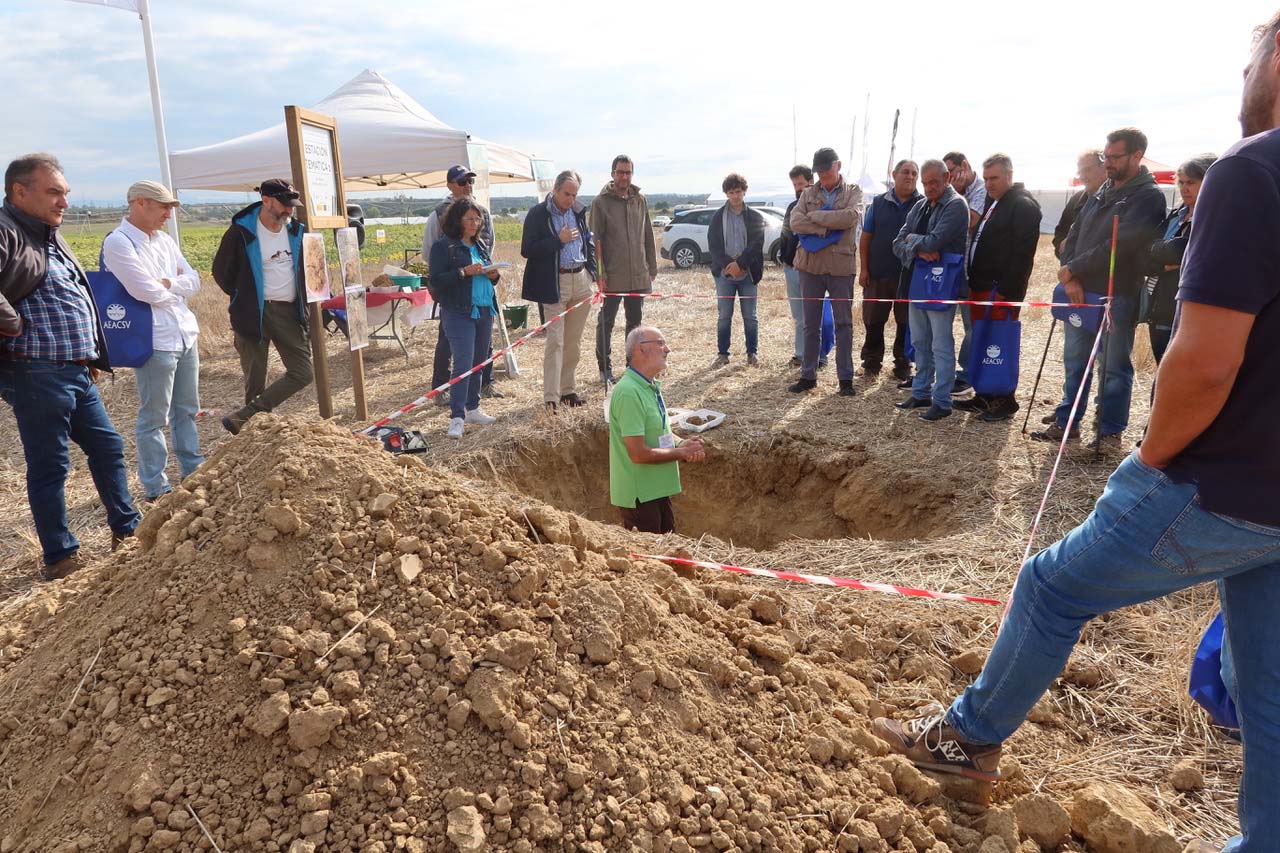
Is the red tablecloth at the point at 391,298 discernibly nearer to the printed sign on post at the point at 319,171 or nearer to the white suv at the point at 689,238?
the printed sign on post at the point at 319,171

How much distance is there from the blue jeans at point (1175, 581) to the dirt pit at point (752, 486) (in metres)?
3.24

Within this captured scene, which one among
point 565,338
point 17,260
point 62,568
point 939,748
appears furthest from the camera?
point 565,338

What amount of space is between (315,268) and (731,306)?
4417mm

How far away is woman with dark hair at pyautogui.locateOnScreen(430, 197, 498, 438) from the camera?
6059 mm

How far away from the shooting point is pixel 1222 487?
5.12 ft

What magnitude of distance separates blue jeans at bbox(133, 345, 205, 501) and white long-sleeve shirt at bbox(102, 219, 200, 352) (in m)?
0.11

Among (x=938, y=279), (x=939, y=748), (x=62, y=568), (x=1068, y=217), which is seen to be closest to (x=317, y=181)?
(x=62, y=568)

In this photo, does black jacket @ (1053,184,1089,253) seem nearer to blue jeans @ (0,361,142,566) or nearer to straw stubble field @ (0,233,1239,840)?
straw stubble field @ (0,233,1239,840)

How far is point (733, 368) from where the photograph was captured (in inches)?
328

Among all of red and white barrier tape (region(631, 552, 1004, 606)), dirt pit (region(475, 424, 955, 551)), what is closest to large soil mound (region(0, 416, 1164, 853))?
red and white barrier tape (region(631, 552, 1004, 606))

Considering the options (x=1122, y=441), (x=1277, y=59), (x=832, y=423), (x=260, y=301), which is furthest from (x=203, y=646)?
(x=1122, y=441)

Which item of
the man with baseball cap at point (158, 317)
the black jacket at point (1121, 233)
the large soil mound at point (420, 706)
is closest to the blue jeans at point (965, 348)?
the black jacket at point (1121, 233)

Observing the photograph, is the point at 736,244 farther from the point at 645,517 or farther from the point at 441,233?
the point at 645,517

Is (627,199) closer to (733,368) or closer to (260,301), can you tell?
(733,368)
